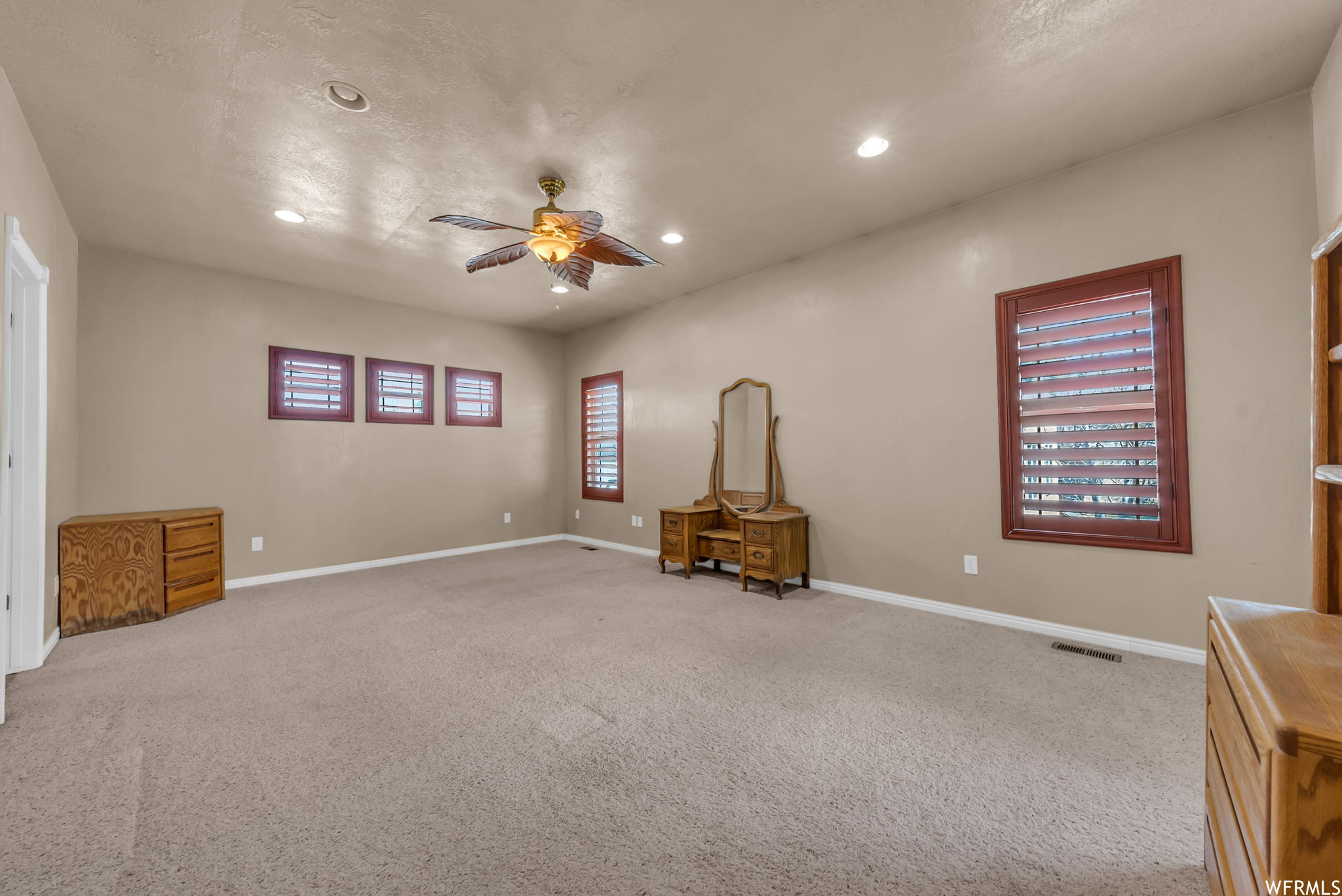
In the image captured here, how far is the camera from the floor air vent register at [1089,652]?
9.29 ft

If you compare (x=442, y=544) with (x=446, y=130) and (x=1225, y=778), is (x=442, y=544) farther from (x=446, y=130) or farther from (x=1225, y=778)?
(x=1225, y=778)

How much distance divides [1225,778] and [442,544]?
611cm

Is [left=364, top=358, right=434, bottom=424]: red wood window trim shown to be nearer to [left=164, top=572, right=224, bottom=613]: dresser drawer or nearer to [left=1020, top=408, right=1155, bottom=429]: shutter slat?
[left=164, top=572, right=224, bottom=613]: dresser drawer

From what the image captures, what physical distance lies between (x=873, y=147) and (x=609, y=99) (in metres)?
1.45

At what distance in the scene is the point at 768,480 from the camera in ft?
15.4

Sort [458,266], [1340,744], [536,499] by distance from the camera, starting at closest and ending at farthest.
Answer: [1340,744]
[458,266]
[536,499]

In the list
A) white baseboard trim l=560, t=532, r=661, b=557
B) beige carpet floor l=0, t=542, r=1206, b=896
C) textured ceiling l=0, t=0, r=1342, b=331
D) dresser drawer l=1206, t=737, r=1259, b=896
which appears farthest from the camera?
white baseboard trim l=560, t=532, r=661, b=557

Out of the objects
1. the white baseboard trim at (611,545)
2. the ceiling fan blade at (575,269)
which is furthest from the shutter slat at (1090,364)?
the white baseboard trim at (611,545)

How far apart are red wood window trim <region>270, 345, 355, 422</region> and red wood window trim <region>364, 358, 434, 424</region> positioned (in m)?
0.17

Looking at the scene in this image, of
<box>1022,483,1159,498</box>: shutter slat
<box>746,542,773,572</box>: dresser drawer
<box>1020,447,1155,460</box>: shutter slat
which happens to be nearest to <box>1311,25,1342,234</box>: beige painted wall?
<box>1020,447,1155,460</box>: shutter slat

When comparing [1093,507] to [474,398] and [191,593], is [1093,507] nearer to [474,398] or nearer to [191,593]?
[474,398]

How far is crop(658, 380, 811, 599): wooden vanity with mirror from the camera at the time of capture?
4227 millimetres

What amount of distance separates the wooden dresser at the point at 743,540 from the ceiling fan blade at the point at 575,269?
223cm

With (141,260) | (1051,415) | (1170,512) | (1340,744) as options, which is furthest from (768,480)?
(141,260)
